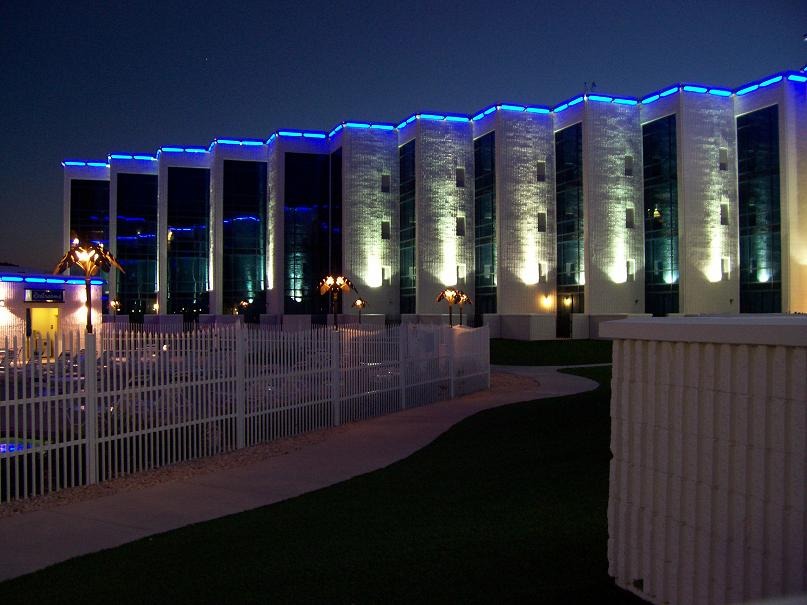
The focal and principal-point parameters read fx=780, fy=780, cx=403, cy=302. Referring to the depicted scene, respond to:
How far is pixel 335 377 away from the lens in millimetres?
15117

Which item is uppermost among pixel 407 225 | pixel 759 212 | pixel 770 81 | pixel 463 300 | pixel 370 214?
pixel 770 81

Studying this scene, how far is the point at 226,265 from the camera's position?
65.5 metres

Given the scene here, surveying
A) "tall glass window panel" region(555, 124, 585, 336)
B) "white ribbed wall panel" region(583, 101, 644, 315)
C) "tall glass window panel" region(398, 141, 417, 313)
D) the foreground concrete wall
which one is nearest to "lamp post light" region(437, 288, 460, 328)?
"tall glass window panel" region(398, 141, 417, 313)

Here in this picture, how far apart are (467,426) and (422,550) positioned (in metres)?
8.30

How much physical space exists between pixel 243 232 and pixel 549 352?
33.7 m

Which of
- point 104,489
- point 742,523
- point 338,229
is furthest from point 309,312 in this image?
point 742,523

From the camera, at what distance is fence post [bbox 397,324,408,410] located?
57.1ft

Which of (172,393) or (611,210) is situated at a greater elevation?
(611,210)

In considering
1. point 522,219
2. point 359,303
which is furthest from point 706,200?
point 359,303

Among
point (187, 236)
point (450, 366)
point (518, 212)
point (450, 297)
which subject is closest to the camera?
point (450, 366)

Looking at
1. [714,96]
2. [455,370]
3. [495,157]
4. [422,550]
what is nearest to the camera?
[422,550]

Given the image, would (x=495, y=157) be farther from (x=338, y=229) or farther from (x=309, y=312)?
(x=309, y=312)

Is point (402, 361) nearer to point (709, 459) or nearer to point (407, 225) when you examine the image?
point (709, 459)

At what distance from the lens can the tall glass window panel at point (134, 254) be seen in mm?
70562
